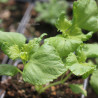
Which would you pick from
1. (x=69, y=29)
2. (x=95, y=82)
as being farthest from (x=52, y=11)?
(x=95, y=82)

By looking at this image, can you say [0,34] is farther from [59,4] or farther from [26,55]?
[59,4]

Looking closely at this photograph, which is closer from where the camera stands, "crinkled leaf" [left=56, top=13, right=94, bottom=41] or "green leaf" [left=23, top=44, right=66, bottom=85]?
"green leaf" [left=23, top=44, right=66, bottom=85]

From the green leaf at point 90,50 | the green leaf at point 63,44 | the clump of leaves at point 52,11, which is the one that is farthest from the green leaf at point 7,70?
the clump of leaves at point 52,11

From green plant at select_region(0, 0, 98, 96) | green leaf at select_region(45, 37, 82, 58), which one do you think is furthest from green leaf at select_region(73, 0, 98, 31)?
green leaf at select_region(45, 37, 82, 58)

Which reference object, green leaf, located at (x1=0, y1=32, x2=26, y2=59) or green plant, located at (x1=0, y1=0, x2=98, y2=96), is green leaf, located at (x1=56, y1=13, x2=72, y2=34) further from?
green leaf, located at (x1=0, y1=32, x2=26, y2=59)

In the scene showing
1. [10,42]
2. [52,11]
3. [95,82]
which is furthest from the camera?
[52,11]

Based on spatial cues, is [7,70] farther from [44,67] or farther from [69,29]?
[69,29]

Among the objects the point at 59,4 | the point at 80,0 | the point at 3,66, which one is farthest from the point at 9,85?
the point at 59,4
